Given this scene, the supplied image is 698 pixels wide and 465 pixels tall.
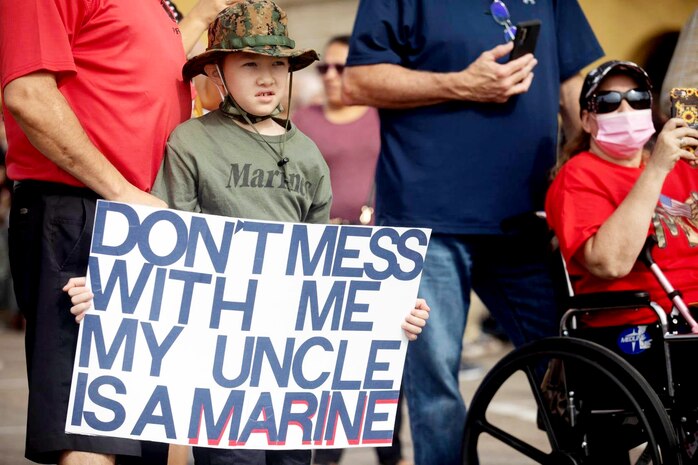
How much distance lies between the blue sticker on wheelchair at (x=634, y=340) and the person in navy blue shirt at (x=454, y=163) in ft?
Result: 1.31

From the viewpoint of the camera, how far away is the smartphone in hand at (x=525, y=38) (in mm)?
4078

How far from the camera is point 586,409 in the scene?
3961 mm

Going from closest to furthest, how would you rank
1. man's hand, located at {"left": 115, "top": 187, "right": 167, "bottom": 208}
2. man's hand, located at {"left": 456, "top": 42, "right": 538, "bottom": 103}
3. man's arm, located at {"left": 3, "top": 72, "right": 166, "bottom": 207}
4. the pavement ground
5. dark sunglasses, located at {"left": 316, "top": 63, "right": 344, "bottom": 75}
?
man's arm, located at {"left": 3, "top": 72, "right": 166, "bottom": 207} → man's hand, located at {"left": 115, "top": 187, "right": 167, "bottom": 208} → man's hand, located at {"left": 456, "top": 42, "right": 538, "bottom": 103} → the pavement ground → dark sunglasses, located at {"left": 316, "top": 63, "right": 344, "bottom": 75}

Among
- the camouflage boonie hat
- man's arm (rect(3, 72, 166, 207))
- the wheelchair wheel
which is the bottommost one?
the wheelchair wheel

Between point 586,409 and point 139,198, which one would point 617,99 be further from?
point 139,198

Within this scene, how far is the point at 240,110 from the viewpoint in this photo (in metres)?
3.33

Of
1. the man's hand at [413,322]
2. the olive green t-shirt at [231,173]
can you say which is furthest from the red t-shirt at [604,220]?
the olive green t-shirt at [231,173]

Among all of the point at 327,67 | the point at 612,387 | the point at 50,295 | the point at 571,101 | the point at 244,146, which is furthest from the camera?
the point at 327,67

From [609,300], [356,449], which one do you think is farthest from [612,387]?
[356,449]

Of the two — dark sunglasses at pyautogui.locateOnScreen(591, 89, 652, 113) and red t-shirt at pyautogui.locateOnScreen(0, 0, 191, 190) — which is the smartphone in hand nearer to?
dark sunglasses at pyautogui.locateOnScreen(591, 89, 652, 113)

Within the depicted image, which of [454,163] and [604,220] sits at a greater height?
[454,163]

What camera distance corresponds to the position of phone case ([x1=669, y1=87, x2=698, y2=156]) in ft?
13.1

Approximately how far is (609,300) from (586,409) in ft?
1.17

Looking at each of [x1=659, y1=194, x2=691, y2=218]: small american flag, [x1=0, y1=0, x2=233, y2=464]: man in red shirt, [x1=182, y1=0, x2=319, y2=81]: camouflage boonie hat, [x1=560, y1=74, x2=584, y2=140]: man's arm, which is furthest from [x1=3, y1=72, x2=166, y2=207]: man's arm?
[x1=560, y1=74, x2=584, y2=140]: man's arm
